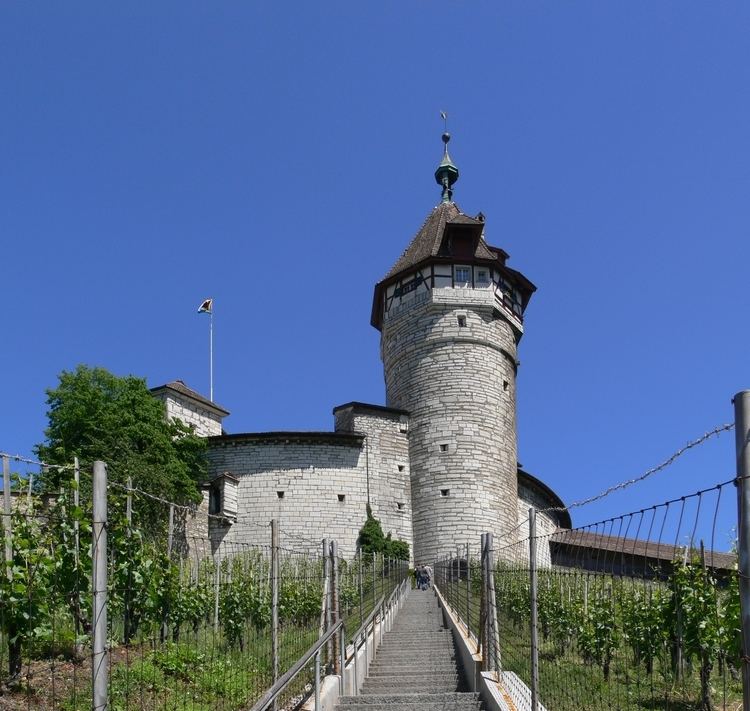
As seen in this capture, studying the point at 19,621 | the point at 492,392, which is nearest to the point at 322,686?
the point at 19,621

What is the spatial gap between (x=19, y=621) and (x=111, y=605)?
1753 mm

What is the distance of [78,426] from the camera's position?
27.5 m

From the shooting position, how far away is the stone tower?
3062 centimetres

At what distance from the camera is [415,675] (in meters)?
9.46

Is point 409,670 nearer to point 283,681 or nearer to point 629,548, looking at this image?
point 283,681

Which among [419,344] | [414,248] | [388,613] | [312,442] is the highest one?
[414,248]

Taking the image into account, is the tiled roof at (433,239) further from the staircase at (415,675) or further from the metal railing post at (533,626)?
the metal railing post at (533,626)

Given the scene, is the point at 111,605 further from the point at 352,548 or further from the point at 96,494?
the point at 352,548

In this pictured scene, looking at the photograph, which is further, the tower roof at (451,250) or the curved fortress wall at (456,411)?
the tower roof at (451,250)

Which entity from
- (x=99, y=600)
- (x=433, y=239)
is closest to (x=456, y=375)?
(x=433, y=239)

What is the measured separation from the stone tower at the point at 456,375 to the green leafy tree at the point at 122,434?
26.8ft

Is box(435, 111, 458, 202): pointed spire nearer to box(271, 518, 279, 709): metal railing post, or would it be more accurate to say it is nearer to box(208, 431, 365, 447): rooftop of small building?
box(208, 431, 365, 447): rooftop of small building

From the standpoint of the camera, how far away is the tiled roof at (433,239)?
111ft

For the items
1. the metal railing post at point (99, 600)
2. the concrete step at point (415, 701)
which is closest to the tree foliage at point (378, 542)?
the concrete step at point (415, 701)
